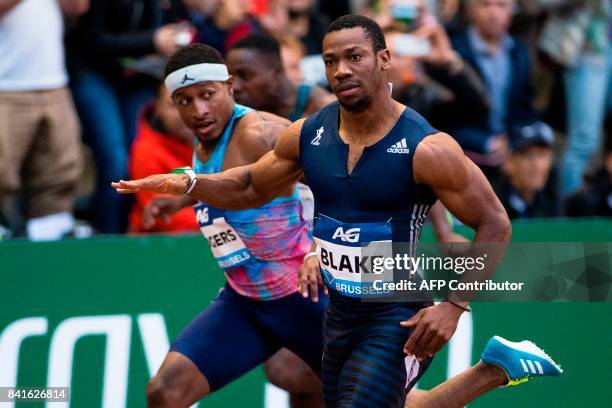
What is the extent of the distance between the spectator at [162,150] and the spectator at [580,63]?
3.59 m

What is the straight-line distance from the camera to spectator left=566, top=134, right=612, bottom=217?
10.6 meters

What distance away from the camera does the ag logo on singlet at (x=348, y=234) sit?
6.26 metres

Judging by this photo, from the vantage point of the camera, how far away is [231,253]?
7.26 meters

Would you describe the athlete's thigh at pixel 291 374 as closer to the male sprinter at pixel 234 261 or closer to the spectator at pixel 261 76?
the male sprinter at pixel 234 261

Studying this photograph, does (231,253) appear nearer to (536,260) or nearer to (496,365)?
(496,365)

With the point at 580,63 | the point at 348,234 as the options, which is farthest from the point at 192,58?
Result: the point at 580,63

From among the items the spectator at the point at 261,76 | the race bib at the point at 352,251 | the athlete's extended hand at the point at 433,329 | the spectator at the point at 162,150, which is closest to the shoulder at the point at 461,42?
the spectator at the point at 162,150

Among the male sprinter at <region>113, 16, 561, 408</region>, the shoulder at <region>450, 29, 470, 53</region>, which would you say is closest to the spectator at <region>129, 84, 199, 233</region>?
the shoulder at <region>450, 29, 470, 53</region>

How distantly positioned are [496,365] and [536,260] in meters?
2.09

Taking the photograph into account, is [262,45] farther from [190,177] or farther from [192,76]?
[190,177]

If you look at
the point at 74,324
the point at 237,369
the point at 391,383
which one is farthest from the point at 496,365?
the point at 74,324

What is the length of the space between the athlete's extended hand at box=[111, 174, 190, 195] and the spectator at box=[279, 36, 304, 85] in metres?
3.31

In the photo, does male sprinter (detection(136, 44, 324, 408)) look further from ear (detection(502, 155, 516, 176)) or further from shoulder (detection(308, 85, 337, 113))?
ear (detection(502, 155, 516, 176))

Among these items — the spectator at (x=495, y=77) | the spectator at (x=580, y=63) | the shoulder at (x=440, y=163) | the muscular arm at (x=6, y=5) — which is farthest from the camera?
the spectator at (x=580, y=63)
